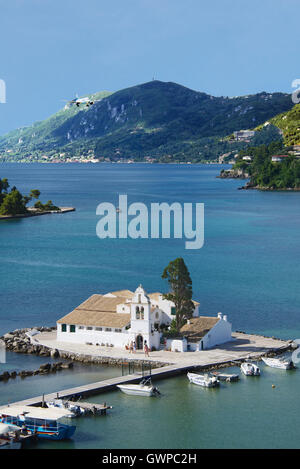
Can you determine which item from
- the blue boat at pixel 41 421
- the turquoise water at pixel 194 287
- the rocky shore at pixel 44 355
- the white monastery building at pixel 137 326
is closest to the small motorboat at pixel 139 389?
the turquoise water at pixel 194 287

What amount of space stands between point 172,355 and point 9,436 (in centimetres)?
1362

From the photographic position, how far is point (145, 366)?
4219cm

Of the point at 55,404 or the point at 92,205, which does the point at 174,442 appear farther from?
the point at 92,205

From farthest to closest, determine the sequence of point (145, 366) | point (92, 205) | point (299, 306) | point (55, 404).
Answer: point (92, 205), point (299, 306), point (145, 366), point (55, 404)

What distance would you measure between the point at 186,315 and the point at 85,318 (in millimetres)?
6127

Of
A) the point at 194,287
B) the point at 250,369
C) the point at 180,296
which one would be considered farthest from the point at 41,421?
the point at 194,287

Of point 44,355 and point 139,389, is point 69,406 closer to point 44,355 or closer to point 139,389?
point 139,389

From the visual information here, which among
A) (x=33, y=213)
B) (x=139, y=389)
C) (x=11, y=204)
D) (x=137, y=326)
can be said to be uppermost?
(x=11, y=204)

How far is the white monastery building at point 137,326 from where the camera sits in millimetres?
44125

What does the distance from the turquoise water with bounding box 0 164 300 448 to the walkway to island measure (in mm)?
1007

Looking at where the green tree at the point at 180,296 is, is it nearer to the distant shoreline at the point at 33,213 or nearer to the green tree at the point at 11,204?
the green tree at the point at 11,204

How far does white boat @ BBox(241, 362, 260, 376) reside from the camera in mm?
41156

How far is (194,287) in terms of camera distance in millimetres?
67062

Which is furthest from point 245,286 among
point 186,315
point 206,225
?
point 206,225
